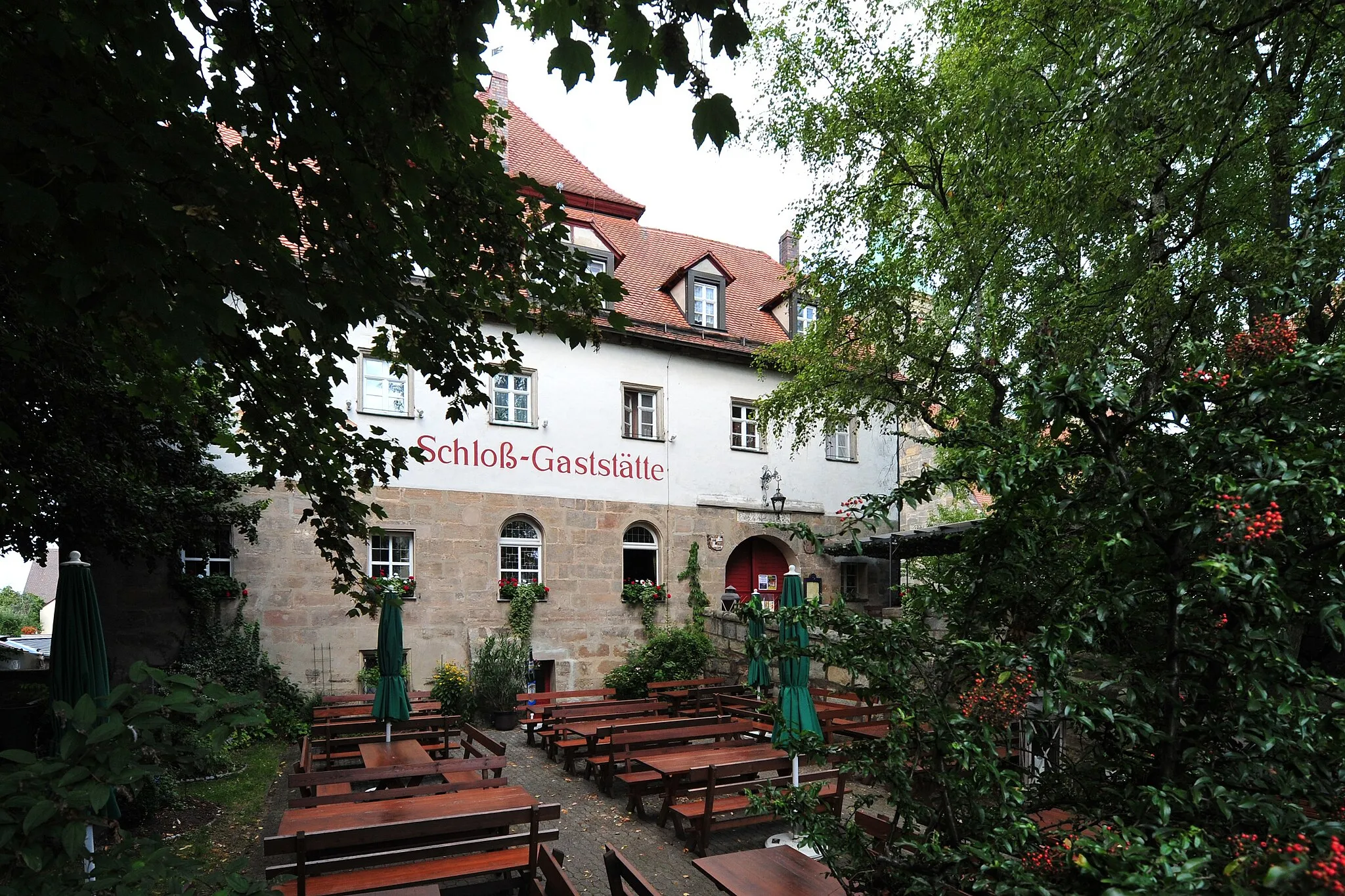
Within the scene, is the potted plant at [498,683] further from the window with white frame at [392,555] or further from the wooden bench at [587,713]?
the window with white frame at [392,555]

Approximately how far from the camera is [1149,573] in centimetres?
272

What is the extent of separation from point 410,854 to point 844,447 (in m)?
15.2

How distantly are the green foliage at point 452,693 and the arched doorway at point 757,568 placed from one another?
619cm

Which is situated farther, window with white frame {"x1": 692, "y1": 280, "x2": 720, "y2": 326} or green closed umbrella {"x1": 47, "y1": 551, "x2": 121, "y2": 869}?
window with white frame {"x1": 692, "y1": 280, "x2": 720, "y2": 326}

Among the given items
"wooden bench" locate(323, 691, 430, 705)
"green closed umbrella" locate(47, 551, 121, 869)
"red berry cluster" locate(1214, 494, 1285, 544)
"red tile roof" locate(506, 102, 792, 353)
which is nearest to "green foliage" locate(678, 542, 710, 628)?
"red tile roof" locate(506, 102, 792, 353)

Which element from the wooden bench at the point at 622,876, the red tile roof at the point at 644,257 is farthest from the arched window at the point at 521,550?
the wooden bench at the point at 622,876

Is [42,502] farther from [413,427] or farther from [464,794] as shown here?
[413,427]

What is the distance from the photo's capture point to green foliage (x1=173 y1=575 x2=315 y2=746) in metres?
12.0

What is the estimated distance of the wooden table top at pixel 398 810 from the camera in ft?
16.7

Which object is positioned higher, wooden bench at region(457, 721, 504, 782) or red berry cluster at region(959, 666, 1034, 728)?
red berry cluster at region(959, 666, 1034, 728)

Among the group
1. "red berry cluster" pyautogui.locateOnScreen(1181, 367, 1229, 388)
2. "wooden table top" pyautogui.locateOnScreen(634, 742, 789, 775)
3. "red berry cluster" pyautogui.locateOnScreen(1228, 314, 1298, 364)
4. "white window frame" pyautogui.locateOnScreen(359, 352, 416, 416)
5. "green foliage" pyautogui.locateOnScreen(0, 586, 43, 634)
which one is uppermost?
"white window frame" pyautogui.locateOnScreen(359, 352, 416, 416)

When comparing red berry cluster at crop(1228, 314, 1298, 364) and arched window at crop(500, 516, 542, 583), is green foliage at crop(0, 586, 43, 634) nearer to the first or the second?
arched window at crop(500, 516, 542, 583)

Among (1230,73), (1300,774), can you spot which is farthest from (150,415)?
(1230,73)

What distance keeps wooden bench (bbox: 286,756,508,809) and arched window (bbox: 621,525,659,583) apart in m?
8.52
